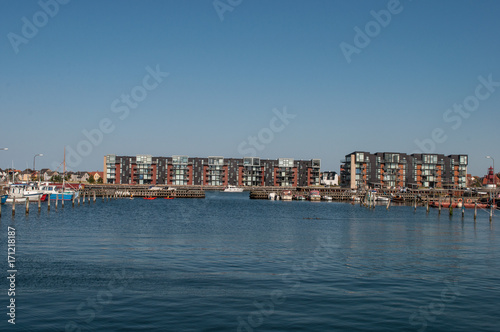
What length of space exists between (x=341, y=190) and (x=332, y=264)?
522 feet

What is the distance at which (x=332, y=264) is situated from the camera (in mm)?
31625

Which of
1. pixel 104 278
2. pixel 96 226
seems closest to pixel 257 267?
pixel 104 278

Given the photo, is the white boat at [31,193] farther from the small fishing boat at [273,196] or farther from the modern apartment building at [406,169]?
the modern apartment building at [406,169]

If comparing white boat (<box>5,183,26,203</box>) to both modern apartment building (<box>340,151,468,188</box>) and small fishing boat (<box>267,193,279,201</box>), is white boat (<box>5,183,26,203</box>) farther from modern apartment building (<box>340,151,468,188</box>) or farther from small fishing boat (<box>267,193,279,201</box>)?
modern apartment building (<box>340,151,468,188</box>)

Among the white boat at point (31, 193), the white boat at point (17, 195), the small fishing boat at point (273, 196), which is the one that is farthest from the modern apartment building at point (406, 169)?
the white boat at point (17, 195)

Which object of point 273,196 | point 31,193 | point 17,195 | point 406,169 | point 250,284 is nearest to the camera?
point 250,284

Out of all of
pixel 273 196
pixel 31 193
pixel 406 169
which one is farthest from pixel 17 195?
pixel 406 169

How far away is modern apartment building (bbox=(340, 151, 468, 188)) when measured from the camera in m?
190

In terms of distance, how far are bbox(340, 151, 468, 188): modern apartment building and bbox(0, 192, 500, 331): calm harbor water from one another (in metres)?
147

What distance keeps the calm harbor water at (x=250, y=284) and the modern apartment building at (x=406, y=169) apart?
14739cm

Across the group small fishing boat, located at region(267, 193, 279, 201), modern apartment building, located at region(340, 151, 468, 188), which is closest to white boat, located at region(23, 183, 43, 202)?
small fishing boat, located at region(267, 193, 279, 201)

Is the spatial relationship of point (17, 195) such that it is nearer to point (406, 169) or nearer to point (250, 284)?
point (250, 284)

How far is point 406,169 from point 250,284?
586 feet

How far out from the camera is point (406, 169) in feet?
629
